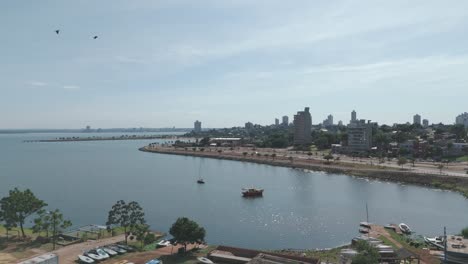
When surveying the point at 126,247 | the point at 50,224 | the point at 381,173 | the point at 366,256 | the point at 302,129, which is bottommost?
the point at 126,247

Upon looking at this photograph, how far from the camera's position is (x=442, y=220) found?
35719 mm

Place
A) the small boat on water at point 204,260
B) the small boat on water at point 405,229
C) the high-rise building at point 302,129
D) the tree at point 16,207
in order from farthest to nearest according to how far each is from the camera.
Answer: the high-rise building at point 302,129 < the small boat on water at point 405,229 < the tree at point 16,207 < the small boat on water at point 204,260

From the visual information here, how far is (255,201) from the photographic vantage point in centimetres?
4544

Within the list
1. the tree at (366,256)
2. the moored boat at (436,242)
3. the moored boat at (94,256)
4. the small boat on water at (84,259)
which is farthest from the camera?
the moored boat at (436,242)

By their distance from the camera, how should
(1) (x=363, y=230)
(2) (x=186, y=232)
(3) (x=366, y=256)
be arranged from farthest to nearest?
1. (1) (x=363, y=230)
2. (2) (x=186, y=232)
3. (3) (x=366, y=256)

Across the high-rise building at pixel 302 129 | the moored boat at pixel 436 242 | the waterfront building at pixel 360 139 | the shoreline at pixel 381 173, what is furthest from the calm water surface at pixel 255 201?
the high-rise building at pixel 302 129

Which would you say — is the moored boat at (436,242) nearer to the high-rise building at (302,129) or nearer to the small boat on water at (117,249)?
the small boat on water at (117,249)

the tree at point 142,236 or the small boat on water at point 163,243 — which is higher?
the tree at point 142,236

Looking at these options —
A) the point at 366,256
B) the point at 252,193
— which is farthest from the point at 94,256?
the point at 252,193

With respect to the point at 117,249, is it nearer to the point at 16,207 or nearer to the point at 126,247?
the point at 126,247

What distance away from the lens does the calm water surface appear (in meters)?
32.3

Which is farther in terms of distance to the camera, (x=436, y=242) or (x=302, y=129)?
(x=302, y=129)

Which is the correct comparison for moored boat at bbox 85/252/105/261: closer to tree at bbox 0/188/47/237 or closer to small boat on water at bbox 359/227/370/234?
tree at bbox 0/188/47/237

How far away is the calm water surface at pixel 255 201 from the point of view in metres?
32.3
